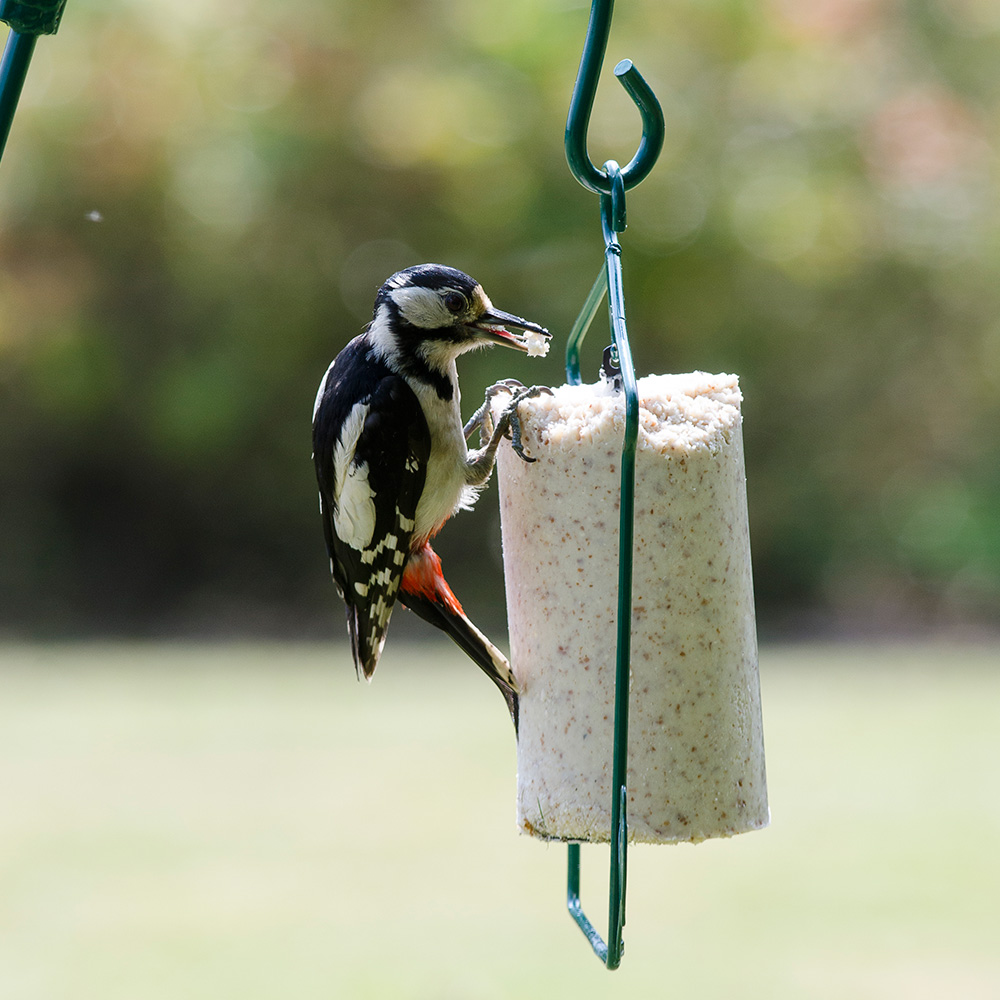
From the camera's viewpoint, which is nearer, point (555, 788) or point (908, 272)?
point (555, 788)

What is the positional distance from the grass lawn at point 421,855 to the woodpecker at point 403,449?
2.06 m

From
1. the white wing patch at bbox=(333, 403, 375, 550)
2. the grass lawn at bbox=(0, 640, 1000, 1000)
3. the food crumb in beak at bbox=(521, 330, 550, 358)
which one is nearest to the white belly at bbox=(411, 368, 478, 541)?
the white wing patch at bbox=(333, 403, 375, 550)

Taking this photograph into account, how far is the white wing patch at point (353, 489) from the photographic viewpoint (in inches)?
99.2

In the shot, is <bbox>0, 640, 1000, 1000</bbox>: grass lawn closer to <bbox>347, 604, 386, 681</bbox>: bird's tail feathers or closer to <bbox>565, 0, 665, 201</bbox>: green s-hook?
<bbox>347, 604, 386, 681</bbox>: bird's tail feathers

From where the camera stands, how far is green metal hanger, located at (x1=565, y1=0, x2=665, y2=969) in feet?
5.66

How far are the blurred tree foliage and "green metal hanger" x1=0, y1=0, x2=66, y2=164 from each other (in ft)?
22.2

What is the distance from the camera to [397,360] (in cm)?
259

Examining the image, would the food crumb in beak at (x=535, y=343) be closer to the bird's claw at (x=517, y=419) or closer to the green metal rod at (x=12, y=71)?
the bird's claw at (x=517, y=419)

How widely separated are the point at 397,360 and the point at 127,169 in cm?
707

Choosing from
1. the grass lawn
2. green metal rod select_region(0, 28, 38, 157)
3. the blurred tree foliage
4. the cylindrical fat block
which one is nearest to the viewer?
green metal rod select_region(0, 28, 38, 157)

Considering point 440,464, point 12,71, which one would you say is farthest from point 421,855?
point 12,71

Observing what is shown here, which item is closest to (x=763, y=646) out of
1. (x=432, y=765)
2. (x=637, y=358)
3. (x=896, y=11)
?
(x=637, y=358)

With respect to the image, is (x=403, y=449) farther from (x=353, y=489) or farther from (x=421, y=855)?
(x=421, y=855)

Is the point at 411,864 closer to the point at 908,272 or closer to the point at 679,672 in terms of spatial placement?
the point at 679,672
